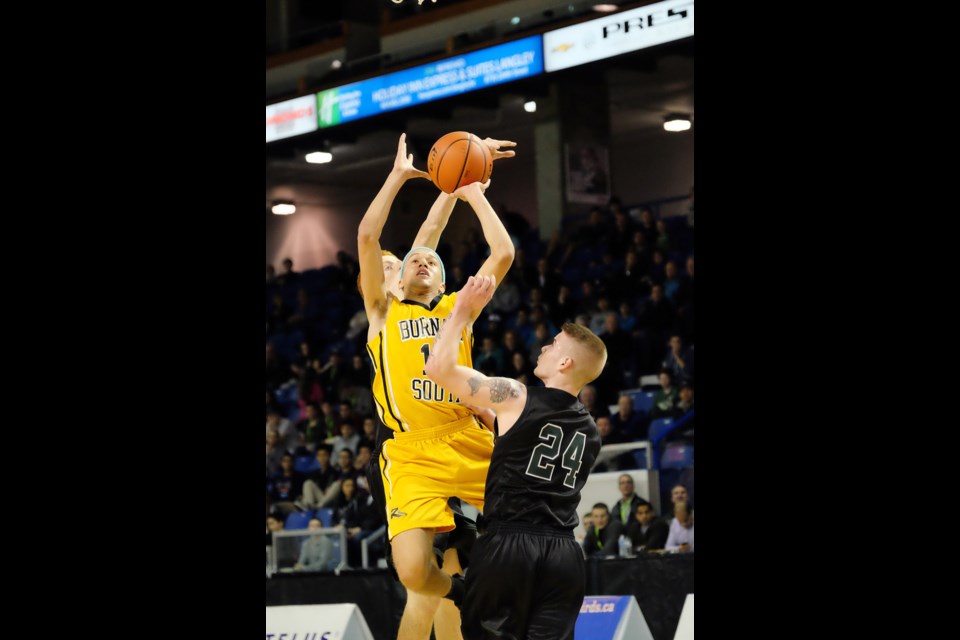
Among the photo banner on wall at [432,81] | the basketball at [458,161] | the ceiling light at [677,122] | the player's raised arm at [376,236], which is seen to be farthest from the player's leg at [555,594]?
the ceiling light at [677,122]

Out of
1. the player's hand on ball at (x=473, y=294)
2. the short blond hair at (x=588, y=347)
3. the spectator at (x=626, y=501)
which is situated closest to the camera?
the player's hand on ball at (x=473, y=294)

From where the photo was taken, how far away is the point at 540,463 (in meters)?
5.46

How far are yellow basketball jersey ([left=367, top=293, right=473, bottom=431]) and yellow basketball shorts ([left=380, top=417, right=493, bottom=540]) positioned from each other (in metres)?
0.07

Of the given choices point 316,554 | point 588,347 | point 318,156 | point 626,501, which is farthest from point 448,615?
point 318,156

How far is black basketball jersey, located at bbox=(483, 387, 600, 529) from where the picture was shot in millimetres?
5461

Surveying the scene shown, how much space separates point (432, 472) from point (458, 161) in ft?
5.43

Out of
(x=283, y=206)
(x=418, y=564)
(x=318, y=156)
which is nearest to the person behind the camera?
(x=418, y=564)

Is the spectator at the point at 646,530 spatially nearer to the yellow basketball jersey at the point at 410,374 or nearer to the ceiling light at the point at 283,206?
the yellow basketball jersey at the point at 410,374

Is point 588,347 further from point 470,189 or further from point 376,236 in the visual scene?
point 376,236

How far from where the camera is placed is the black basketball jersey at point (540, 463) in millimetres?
5461

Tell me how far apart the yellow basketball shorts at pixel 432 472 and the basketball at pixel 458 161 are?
1.30 meters
